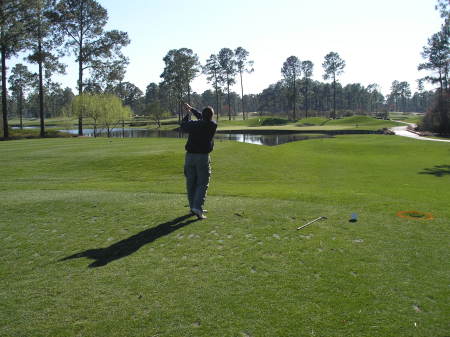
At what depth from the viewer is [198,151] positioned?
7594 millimetres

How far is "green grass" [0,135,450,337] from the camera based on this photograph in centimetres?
408

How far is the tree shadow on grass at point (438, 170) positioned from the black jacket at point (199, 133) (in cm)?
1551

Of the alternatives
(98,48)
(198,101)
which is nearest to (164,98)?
(198,101)

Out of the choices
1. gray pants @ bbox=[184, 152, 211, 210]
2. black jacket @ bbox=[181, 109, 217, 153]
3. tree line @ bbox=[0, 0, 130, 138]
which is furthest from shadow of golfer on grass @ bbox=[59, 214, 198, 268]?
tree line @ bbox=[0, 0, 130, 138]

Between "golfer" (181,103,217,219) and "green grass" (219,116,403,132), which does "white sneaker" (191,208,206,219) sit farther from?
"green grass" (219,116,403,132)

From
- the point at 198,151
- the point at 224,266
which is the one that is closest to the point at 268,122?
the point at 198,151

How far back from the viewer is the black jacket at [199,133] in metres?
7.48

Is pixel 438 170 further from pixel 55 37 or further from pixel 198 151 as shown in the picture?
pixel 55 37

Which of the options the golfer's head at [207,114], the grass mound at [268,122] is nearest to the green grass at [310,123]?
the grass mound at [268,122]

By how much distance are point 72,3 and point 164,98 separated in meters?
103

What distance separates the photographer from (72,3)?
45.1 metres

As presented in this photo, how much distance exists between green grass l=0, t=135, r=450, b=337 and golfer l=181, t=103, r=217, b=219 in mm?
720

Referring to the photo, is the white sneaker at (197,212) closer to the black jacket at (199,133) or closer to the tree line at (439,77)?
the black jacket at (199,133)

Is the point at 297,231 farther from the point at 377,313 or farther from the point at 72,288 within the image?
the point at 72,288
